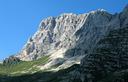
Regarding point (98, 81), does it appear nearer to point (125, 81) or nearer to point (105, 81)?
point (105, 81)

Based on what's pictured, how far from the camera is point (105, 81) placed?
184625 millimetres

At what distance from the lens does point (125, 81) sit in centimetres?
17450

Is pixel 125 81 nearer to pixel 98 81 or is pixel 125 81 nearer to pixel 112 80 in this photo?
pixel 112 80

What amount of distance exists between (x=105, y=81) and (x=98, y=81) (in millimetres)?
8042

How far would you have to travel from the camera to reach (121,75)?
183250 millimetres

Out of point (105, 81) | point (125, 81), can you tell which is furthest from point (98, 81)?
point (125, 81)

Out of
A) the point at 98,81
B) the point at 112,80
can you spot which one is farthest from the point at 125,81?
the point at 98,81

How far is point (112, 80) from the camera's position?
178750 millimetres

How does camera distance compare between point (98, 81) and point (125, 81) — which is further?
point (98, 81)

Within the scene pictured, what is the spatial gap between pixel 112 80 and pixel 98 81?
14590mm

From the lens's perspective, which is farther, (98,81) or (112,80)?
(98,81)

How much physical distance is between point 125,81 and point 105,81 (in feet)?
43.0
